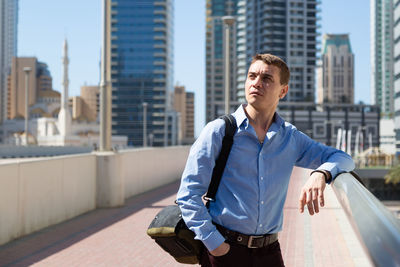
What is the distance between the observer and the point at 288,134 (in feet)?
10.1

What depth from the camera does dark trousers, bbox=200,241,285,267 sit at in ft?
9.41

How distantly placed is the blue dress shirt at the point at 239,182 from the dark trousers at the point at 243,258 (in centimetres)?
9

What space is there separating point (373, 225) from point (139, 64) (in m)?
153

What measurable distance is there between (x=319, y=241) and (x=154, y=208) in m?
4.71

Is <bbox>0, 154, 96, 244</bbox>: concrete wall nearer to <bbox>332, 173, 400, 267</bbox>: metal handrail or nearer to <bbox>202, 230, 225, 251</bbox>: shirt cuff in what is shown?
<bbox>202, 230, 225, 251</bbox>: shirt cuff

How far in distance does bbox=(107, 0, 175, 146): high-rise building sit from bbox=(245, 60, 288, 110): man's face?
480ft

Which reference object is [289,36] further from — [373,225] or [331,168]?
[373,225]

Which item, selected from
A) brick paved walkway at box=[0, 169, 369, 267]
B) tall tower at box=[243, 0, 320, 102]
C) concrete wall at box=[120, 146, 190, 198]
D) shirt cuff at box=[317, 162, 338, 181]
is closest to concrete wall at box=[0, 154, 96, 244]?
A: brick paved walkway at box=[0, 169, 369, 267]

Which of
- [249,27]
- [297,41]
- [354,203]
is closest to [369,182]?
[354,203]

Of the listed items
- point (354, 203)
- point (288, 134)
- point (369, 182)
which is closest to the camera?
point (354, 203)

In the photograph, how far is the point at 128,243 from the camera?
820 cm

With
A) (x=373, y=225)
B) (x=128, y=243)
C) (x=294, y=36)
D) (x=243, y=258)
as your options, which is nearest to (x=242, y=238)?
(x=243, y=258)

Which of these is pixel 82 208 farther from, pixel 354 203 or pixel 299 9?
pixel 299 9

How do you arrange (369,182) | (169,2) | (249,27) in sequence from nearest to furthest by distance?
(369,182), (169,2), (249,27)
